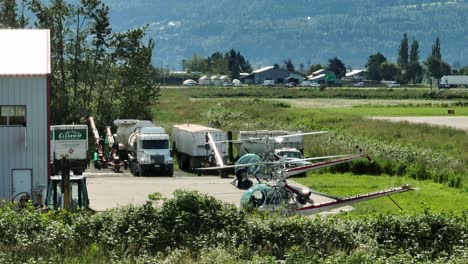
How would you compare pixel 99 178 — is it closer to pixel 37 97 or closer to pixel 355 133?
pixel 37 97

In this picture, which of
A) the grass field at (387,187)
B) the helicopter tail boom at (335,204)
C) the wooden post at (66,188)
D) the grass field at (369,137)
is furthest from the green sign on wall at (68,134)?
the helicopter tail boom at (335,204)

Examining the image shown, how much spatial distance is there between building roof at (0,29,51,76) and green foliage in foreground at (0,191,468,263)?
11744 millimetres

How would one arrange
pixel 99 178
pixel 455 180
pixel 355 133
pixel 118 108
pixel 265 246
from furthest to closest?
pixel 118 108 < pixel 355 133 < pixel 99 178 < pixel 455 180 < pixel 265 246

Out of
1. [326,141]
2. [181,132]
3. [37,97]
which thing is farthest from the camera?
[326,141]

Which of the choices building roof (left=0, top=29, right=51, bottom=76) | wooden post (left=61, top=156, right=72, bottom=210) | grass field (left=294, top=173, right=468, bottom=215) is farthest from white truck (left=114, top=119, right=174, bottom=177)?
wooden post (left=61, top=156, right=72, bottom=210)

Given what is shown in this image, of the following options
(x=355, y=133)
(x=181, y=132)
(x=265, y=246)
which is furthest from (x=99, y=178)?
(x=265, y=246)

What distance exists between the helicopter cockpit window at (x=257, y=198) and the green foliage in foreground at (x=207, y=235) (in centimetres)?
550

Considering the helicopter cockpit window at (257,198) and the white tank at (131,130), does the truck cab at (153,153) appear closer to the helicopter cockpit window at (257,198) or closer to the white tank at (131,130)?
the white tank at (131,130)

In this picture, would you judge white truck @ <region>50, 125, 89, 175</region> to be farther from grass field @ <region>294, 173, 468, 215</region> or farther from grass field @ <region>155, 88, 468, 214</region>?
grass field @ <region>155, 88, 468, 214</region>

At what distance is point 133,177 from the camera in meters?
52.0

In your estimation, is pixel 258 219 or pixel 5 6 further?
pixel 5 6

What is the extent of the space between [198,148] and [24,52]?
20216 mm

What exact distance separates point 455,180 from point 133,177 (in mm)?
17580

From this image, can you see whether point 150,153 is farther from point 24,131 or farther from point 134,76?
→ point 134,76
